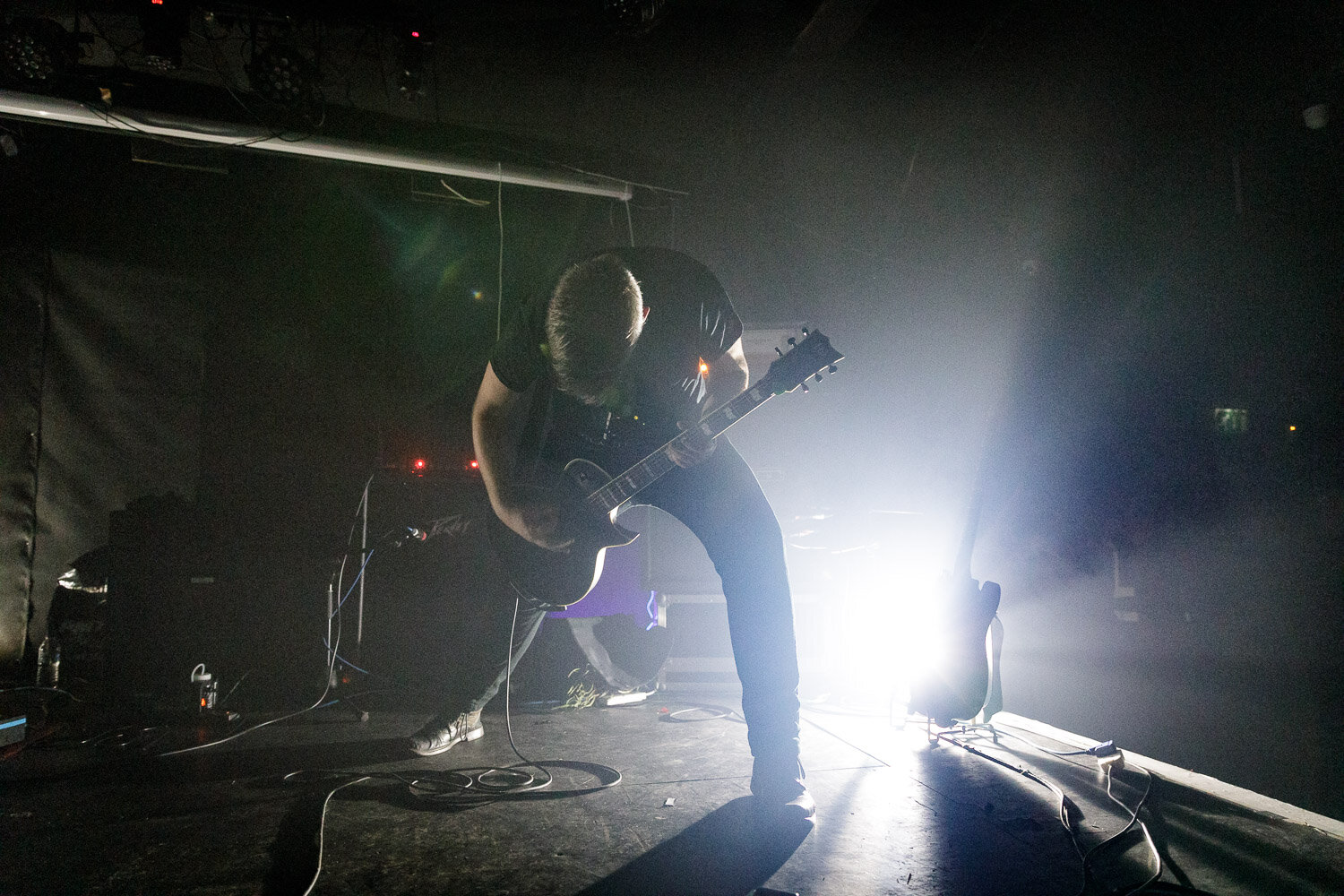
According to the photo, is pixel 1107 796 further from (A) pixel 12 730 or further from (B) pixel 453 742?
(A) pixel 12 730

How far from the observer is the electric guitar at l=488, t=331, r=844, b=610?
7.38ft

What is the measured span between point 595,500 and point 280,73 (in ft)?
12.5

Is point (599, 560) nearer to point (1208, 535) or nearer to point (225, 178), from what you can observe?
point (225, 178)

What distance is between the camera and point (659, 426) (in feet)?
7.61

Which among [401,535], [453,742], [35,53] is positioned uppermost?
[35,53]

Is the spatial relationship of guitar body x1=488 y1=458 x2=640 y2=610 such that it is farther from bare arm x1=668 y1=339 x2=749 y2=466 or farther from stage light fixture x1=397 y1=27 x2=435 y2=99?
stage light fixture x1=397 y1=27 x2=435 y2=99

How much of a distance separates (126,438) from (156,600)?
1.88 metres

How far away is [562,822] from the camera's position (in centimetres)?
180

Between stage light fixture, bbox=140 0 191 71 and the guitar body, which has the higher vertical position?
stage light fixture, bbox=140 0 191 71

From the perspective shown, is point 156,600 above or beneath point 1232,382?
beneath

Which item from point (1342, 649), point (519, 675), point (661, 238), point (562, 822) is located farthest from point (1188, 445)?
point (562, 822)

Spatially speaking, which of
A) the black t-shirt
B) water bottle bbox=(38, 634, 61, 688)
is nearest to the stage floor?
the black t-shirt

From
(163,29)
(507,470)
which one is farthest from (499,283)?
(507,470)

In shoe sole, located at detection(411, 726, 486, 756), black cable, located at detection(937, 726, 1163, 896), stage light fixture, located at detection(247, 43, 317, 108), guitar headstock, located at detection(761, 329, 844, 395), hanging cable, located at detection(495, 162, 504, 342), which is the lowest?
shoe sole, located at detection(411, 726, 486, 756)
